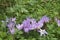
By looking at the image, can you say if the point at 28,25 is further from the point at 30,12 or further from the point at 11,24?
the point at 30,12

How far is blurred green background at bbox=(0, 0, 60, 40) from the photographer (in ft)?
6.73

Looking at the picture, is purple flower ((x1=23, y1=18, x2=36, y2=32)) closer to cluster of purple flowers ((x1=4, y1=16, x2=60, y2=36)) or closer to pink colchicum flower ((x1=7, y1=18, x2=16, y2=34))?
cluster of purple flowers ((x1=4, y1=16, x2=60, y2=36))

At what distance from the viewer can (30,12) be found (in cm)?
241

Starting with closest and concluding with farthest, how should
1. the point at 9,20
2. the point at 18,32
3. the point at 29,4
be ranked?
the point at 18,32
the point at 9,20
the point at 29,4

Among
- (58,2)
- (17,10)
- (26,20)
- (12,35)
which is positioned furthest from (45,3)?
(12,35)

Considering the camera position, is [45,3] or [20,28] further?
[45,3]

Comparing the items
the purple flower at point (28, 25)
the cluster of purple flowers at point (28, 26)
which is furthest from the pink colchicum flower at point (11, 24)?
the purple flower at point (28, 25)

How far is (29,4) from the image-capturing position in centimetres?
251

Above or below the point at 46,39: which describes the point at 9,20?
above

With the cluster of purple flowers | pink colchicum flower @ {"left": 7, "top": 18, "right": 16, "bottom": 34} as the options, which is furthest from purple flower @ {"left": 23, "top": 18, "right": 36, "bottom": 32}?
pink colchicum flower @ {"left": 7, "top": 18, "right": 16, "bottom": 34}

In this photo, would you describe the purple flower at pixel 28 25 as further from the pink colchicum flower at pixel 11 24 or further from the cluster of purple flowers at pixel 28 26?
the pink colchicum flower at pixel 11 24

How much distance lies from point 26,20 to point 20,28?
0.37 feet

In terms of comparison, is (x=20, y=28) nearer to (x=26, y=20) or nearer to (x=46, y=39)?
(x=26, y=20)

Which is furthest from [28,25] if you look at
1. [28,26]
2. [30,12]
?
[30,12]
